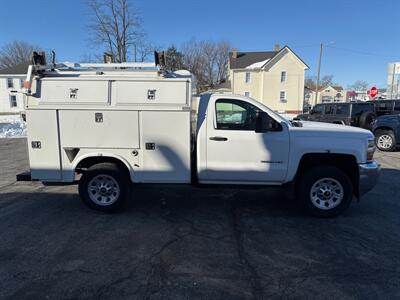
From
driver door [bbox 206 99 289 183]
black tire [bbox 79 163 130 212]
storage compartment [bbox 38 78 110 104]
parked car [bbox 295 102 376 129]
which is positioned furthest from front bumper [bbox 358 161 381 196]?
parked car [bbox 295 102 376 129]

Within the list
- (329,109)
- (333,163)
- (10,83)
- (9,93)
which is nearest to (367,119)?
(329,109)

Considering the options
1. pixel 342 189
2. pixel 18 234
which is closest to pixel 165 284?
pixel 18 234

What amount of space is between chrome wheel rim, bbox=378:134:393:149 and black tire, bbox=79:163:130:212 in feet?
35.9

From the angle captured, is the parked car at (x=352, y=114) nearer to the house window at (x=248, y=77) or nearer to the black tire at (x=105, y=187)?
the black tire at (x=105, y=187)

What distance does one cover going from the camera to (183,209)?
5.52m

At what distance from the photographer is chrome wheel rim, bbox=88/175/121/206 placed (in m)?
5.23

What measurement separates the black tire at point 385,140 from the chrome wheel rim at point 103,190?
1111cm

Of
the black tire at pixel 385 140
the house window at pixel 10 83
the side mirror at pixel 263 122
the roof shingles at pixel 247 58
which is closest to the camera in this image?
the side mirror at pixel 263 122

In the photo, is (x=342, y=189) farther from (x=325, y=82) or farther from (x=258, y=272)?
(x=325, y=82)

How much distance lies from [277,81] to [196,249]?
137ft

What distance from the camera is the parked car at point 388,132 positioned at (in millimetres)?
11701

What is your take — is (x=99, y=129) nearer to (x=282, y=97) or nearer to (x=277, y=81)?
(x=277, y=81)

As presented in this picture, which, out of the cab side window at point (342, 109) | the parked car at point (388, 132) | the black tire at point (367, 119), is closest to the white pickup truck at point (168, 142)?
the parked car at point (388, 132)

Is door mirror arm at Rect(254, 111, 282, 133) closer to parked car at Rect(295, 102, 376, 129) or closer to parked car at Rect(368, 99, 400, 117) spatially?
parked car at Rect(295, 102, 376, 129)
